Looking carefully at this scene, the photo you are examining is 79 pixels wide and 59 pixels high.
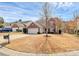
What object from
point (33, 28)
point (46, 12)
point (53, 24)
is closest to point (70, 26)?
point (53, 24)

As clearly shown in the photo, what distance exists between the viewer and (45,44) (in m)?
3.05

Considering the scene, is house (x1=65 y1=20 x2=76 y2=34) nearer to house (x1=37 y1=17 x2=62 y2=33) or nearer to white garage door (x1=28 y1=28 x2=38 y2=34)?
house (x1=37 y1=17 x2=62 y2=33)

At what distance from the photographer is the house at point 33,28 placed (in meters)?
3.03

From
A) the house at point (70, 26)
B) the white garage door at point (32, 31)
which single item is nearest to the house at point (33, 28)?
the white garage door at point (32, 31)

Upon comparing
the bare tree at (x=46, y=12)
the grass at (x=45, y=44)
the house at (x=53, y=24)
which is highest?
the bare tree at (x=46, y=12)

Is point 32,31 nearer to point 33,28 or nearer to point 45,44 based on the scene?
point 33,28

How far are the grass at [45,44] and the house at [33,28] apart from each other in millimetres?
60

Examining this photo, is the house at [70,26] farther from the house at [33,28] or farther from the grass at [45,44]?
the house at [33,28]

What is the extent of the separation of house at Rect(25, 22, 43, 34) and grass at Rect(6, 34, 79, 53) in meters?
0.06

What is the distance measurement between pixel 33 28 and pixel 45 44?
0.24 metres

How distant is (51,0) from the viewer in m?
3.01

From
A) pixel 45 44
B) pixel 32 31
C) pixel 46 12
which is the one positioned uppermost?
pixel 46 12

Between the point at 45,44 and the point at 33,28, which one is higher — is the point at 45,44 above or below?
below

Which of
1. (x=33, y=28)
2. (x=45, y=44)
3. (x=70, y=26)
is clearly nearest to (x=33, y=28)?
(x=33, y=28)
